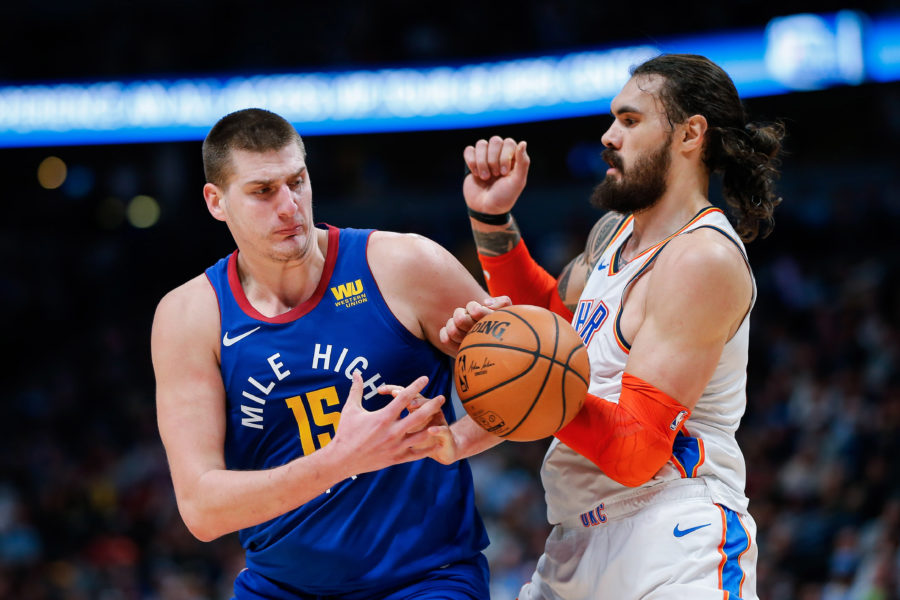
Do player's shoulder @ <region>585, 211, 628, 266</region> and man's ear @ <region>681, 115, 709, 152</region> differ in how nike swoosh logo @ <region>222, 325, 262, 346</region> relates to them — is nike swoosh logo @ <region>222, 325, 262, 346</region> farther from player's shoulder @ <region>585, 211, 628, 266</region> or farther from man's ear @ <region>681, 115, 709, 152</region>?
man's ear @ <region>681, 115, 709, 152</region>

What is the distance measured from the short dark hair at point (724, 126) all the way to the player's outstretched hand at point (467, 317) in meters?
0.95

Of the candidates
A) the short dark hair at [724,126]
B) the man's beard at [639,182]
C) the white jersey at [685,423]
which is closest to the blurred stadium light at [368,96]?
the short dark hair at [724,126]

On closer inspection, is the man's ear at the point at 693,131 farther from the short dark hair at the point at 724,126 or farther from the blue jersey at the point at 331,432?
the blue jersey at the point at 331,432

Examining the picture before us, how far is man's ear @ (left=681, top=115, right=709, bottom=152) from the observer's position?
3.37m

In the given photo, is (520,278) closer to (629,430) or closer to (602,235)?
(602,235)

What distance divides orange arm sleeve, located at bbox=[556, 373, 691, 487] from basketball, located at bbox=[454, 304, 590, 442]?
0.09m

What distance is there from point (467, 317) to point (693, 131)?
1071mm

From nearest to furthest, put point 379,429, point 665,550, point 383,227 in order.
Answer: point 379,429 < point 665,550 < point 383,227

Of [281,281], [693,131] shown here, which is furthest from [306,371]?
[693,131]

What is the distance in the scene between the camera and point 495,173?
3939mm

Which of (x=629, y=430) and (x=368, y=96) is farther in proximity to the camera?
(x=368, y=96)

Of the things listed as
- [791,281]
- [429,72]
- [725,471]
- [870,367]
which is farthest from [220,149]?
[429,72]

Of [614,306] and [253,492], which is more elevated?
[614,306]

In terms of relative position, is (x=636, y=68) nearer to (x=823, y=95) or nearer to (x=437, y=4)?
(x=823, y=95)
